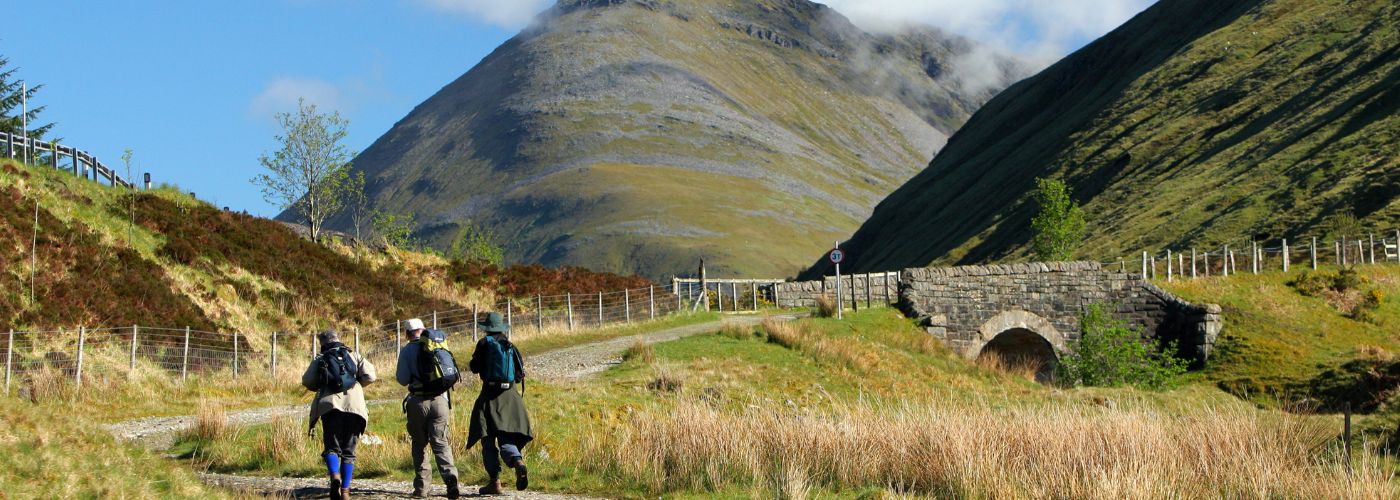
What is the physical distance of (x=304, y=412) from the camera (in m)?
20.8

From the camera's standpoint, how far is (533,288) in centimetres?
4428

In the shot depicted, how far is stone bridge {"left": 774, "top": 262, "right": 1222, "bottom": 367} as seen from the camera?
137ft

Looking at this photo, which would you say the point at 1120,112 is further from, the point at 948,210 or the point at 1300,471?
the point at 1300,471

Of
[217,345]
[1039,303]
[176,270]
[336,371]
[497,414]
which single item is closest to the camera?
[336,371]

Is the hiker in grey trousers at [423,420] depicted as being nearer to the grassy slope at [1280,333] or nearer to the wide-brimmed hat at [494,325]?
the wide-brimmed hat at [494,325]

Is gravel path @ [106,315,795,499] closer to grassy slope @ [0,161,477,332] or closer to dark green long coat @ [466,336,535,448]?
dark green long coat @ [466,336,535,448]

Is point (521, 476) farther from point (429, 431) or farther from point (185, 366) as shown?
point (185, 366)

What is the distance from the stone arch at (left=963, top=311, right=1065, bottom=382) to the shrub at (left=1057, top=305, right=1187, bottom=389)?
2.93m

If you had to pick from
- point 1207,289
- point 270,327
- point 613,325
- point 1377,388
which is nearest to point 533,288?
point 613,325

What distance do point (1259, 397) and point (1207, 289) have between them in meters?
8.61

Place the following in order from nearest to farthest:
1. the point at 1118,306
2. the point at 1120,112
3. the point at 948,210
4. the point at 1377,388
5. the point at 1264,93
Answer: the point at 1377,388, the point at 1118,306, the point at 1264,93, the point at 1120,112, the point at 948,210

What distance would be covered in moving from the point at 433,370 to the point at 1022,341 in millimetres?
34455

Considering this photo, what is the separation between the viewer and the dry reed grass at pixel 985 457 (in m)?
13.0

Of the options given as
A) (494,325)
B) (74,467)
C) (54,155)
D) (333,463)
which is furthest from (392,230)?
(74,467)
